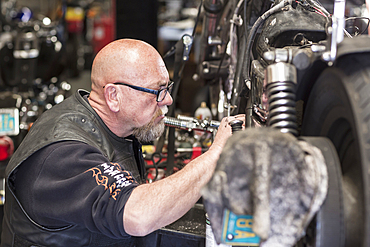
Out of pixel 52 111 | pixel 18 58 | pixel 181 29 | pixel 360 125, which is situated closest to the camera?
pixel 360 125

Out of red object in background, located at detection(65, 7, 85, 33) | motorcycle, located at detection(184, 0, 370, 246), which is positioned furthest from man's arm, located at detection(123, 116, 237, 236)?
red object in background, located at detection(65, 7, 85, 33)

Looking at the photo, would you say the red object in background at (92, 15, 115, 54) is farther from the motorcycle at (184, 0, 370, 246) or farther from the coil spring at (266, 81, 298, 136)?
the coil spring at (266, 81, 298, 136)

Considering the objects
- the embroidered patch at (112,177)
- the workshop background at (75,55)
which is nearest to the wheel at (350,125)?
the embroidered patch at (112,177)

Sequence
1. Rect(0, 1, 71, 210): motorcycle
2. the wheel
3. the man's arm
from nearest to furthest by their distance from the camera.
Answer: the wheel
the man's arm
Rect(0, 1, 71, 210): motorcycle

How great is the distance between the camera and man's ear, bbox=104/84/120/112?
1227 mm

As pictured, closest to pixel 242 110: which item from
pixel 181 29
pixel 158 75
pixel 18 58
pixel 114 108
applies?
pixel 158 75

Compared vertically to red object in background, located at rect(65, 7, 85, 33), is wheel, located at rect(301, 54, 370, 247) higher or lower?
lower

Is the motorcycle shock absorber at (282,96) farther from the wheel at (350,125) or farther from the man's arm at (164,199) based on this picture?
the man's arm at (164,199)

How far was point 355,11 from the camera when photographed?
10.4ft

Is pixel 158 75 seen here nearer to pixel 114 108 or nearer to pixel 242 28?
pixel 114 108

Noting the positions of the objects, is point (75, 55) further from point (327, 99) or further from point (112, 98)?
point (327, 99)

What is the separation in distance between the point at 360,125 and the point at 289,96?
14 centimetres

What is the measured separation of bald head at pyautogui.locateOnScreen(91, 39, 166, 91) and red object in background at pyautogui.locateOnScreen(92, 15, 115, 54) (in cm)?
625

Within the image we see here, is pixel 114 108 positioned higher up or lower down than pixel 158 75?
lower down
